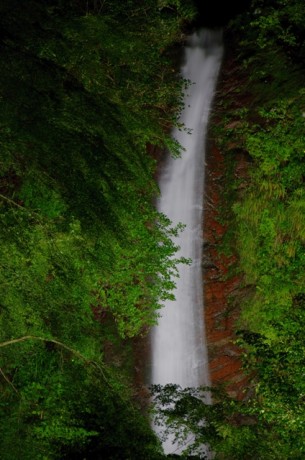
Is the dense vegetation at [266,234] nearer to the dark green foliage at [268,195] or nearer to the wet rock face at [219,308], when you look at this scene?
the dark green foliage at [268,195]

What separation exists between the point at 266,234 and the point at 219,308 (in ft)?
6.81

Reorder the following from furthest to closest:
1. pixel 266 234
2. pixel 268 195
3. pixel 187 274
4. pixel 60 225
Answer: pixel 187 274 → pixel 268 195 → pixel 266 234 → pixel 60 225

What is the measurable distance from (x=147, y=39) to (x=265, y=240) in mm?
5565

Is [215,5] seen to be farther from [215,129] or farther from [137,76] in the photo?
[137,76]

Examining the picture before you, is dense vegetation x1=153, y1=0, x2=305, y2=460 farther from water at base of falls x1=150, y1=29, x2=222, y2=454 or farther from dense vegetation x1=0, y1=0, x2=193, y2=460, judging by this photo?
dense vegetation x1=0, y1=0, x2=193, y2=460

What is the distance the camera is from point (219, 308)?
1065cm

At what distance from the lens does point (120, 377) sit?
25.5ft

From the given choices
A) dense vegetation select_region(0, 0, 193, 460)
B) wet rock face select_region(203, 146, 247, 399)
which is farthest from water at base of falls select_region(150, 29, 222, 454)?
dense vegetation select_region(0, 0, 193, 460)

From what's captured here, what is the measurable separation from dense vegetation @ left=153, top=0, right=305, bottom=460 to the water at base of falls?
61 centimetres

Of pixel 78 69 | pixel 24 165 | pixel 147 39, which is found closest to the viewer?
pixel 24 165

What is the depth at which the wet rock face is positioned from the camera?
1013cm

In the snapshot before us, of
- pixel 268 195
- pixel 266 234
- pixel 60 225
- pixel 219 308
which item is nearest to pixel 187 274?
pixel 219 308

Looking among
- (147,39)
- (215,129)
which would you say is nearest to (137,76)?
(147,39)

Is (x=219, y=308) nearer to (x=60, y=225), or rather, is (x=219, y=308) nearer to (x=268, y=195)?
(x=268, y=195)
